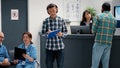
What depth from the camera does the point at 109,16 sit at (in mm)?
4340

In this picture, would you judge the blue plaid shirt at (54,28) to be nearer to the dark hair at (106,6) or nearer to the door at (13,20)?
the dark hair at (106,6)

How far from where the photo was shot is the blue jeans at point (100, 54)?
438 cm

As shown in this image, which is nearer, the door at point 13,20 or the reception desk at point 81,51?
the reception desk at point 81,51

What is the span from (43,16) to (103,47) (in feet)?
10.5

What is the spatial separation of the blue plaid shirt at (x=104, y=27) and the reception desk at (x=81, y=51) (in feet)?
0.63

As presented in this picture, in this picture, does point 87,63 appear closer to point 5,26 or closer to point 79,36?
point 79,36

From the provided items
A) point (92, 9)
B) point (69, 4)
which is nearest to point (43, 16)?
point (69, 4)

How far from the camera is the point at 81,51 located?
15.8 ft

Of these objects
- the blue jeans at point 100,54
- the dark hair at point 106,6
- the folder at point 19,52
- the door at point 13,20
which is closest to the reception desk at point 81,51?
the blue jeans at point 100,54

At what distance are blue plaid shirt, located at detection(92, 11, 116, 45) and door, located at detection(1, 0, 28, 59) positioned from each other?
10.8 ft

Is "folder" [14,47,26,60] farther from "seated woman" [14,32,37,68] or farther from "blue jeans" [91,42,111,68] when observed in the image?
"blue jeans" [91,42,111,68]

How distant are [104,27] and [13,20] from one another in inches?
136

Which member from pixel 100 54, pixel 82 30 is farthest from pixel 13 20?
pixel 100 54

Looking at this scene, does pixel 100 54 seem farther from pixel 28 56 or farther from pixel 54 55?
pixel 28 56
